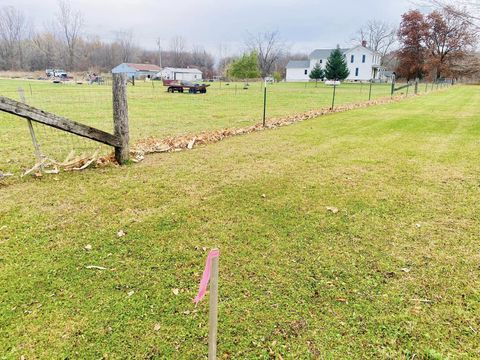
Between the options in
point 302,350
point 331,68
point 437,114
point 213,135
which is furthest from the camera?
point 331,68

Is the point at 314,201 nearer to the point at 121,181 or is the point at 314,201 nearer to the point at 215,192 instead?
the point at 215,192

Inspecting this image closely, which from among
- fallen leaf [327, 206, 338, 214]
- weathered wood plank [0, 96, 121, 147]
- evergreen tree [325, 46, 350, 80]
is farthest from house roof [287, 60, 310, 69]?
fallen leaf [327, 206, 338, 214]

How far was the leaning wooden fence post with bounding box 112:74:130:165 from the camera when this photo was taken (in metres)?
5.08

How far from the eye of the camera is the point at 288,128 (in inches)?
363

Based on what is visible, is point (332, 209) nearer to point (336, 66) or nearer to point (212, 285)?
point (212, 285)

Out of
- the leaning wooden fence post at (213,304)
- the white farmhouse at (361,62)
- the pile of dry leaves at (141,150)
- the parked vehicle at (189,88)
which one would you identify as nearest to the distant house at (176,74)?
the white farmhouse at (361,62)

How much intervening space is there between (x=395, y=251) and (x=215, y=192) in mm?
2188

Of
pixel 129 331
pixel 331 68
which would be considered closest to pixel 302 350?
pixel 129 331

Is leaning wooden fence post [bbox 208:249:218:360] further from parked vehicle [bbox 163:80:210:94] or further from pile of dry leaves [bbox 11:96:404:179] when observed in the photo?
parked vehicle [bbox 163:80:210:94]

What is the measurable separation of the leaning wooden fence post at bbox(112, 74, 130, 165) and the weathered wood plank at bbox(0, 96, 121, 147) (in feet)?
0.29

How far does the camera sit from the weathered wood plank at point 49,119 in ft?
13.7

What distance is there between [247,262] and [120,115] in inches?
138

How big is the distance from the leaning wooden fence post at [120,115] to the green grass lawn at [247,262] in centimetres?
30

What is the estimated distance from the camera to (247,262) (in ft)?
9.00
